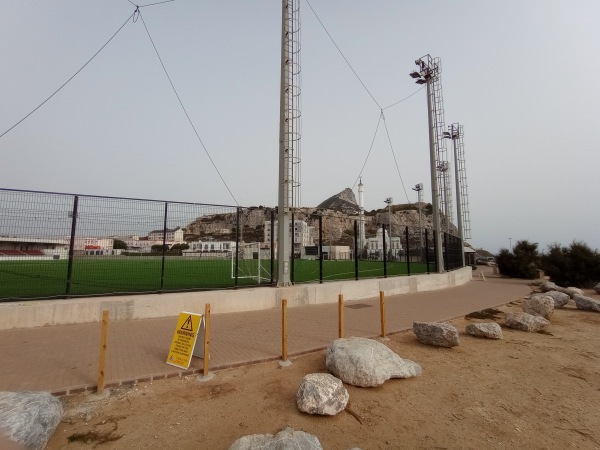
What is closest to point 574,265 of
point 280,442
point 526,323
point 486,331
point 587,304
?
point 587,304

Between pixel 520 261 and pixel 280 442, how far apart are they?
107 ft

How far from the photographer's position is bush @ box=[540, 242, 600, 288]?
70.2ft

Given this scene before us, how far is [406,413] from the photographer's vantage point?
4141 mm

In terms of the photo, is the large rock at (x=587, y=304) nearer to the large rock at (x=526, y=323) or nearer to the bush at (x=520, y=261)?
the large rock at (x=526, y=323)

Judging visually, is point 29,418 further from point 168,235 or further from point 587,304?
point 587,304

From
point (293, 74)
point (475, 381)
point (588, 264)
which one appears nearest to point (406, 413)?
point (475, 381)

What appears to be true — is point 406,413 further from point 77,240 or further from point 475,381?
point 77,240

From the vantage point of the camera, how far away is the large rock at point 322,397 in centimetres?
397

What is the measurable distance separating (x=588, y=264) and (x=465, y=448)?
2504 centimetres

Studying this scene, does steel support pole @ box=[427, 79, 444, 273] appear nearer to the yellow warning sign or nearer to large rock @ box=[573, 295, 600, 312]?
large rock @ box=[573, 295, 600, 312]

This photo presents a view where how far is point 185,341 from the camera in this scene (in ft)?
17.5

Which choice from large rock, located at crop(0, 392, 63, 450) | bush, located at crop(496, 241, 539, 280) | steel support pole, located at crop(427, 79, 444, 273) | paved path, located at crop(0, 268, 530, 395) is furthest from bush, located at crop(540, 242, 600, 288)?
large rock, located at crop(0, 392, 63, 450)

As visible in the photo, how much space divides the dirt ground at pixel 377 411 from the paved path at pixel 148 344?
426mm

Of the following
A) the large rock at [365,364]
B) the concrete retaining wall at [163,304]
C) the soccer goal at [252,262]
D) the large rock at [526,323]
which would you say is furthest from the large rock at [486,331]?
the soccer goal at [252,262]
